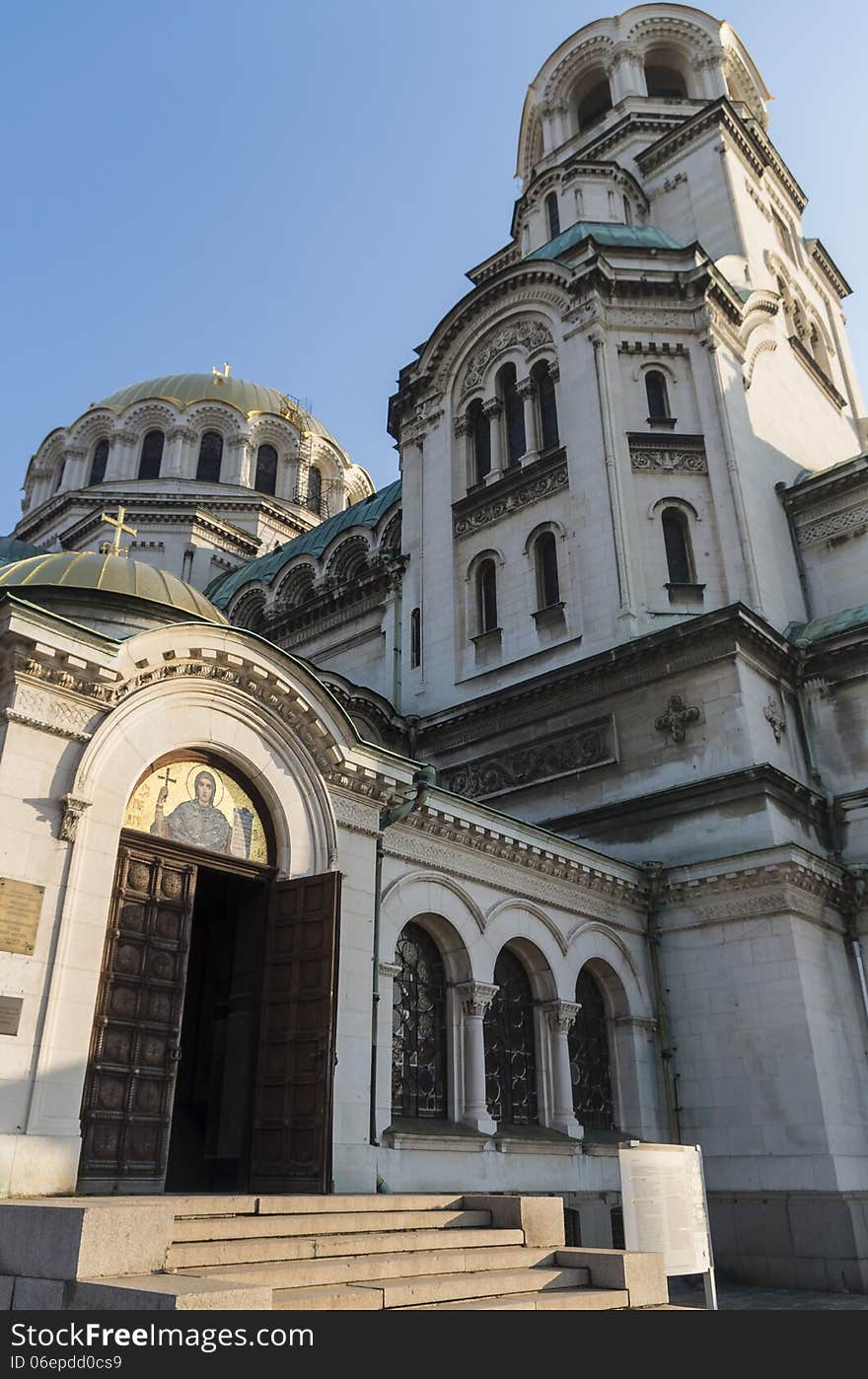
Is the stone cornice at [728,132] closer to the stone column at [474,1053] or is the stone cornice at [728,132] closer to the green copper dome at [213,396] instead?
the green copper dome at [213,396]

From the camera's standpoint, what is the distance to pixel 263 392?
49594 millimetres

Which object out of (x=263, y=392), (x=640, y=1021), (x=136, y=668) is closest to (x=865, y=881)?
(x=640, y=1021)

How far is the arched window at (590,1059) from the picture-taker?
17.5 meters

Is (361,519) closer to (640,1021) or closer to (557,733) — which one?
(557,733)

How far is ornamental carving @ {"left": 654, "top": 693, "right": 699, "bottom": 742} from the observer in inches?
805

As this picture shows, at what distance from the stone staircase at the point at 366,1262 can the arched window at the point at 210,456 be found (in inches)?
1526

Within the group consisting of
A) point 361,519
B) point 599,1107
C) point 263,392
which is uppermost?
point 263,392

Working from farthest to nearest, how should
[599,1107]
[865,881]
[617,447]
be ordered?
[617,447]
[865,881]
[599,1107]

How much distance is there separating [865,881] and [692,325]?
14442 mm

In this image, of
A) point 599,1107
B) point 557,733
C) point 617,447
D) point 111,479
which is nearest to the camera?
point 599,1107

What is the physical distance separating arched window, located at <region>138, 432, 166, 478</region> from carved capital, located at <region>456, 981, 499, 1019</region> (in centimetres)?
3435

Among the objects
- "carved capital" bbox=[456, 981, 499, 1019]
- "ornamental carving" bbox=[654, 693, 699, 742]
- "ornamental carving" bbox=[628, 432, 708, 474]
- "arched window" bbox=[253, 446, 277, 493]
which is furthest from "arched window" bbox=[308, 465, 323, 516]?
"carved capital" bbox=[456, 981, 499, 1019]

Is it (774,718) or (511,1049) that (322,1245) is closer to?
(511,1049)

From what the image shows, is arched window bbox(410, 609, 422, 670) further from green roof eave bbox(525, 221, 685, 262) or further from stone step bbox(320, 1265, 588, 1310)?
stone step bbox(320, 1265, 588, 1310)
